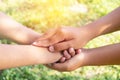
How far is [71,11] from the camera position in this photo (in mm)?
3775

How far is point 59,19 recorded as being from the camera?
3602mm

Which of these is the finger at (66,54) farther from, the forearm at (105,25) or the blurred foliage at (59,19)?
the blurred foliage at (59,19)

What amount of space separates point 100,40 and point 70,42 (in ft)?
3.57

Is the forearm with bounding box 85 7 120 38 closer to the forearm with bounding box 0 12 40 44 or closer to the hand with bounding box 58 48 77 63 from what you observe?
the hand with bounding box 58 48 77 63

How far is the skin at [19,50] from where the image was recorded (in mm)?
2133

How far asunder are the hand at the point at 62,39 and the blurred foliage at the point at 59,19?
62 centimetres

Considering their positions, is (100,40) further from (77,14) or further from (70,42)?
(70,42)

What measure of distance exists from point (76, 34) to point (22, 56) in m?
0.45

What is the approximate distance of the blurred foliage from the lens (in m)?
2.99

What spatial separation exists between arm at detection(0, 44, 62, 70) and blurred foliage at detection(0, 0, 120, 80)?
655 mm

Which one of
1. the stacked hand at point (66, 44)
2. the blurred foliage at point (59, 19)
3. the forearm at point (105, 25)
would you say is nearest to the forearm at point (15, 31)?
the stacked hand at point (66, 44)

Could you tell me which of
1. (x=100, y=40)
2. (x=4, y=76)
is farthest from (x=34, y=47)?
(x=100, y=40)

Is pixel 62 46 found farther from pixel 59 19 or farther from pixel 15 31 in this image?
pixel 59 19

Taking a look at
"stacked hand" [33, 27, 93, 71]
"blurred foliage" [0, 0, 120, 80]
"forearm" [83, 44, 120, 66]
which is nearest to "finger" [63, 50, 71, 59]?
"stacked hand" [33, 27, 93, 71]
